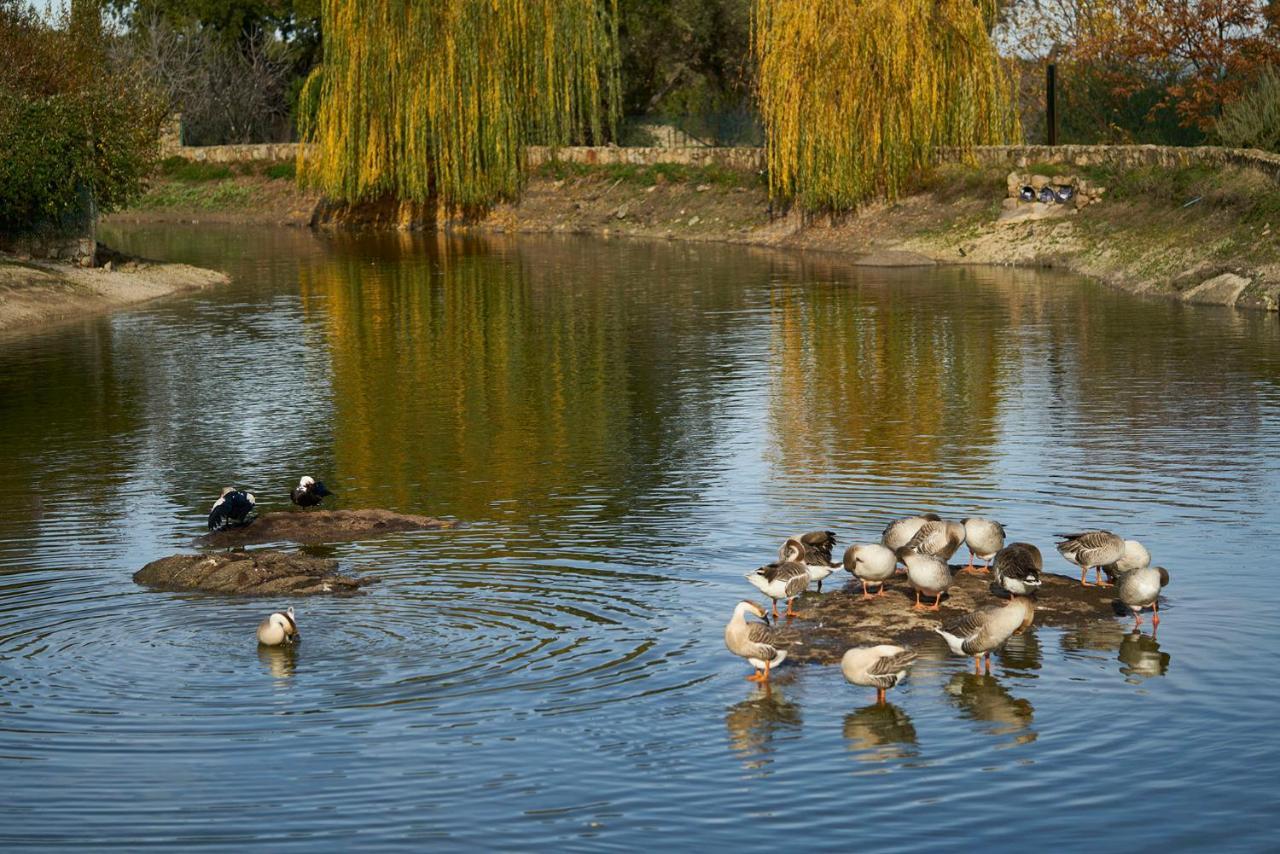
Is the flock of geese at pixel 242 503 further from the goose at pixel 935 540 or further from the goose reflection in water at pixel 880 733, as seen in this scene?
the goose at pixel 935 540

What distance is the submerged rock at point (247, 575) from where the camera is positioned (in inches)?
636

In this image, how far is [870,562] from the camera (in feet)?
50.9

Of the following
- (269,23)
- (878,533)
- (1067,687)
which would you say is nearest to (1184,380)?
(878,533)

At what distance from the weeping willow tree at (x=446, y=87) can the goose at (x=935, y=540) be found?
162 ft

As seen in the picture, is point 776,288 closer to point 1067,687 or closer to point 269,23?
point 1067,687

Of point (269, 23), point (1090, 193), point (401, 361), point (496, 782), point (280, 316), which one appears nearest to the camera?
point (496, 782)

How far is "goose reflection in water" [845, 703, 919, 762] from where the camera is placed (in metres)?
12.2

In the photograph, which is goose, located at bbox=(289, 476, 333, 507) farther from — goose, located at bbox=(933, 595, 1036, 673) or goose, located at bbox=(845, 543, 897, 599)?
goose, located at bbox=(933, 595, 1036, 673)

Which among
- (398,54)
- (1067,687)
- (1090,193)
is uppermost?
(398,54)

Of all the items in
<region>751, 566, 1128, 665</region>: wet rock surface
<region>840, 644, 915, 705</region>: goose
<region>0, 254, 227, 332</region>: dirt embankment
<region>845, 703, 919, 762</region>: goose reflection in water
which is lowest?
<region>845, 703, 919, 762</region>: goose reflection in water

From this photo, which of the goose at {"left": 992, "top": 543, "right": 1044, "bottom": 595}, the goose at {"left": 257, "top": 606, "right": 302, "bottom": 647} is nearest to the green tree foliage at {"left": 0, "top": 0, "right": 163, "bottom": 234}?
the goose at {"left": 257, "top": 606, "right": 302, "bottom": 647}

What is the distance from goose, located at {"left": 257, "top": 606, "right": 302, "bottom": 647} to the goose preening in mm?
4199

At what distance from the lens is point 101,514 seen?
64.3ft

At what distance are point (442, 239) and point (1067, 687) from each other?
172 feet
